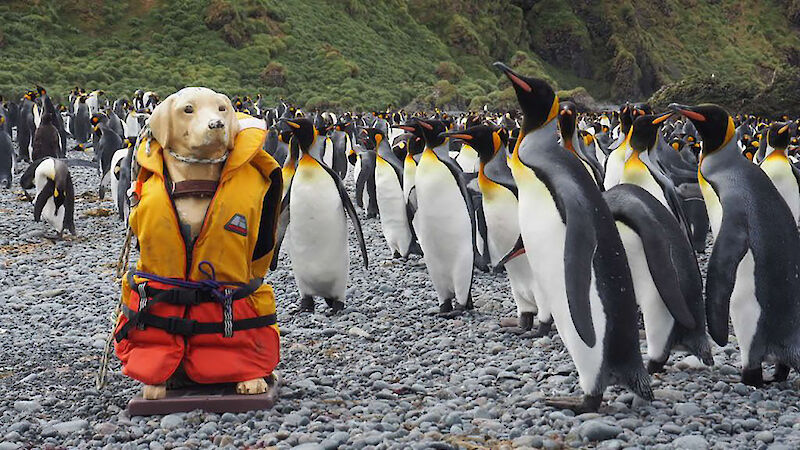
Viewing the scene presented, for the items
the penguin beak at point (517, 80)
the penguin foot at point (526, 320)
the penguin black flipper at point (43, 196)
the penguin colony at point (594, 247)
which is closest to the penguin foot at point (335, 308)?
the penguin colony at point (594, 247)

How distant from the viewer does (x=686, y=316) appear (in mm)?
3234

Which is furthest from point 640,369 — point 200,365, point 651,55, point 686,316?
point 651,55

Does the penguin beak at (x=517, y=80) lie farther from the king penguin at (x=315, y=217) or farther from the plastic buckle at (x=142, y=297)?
the king penguin at (x=315, y=217)

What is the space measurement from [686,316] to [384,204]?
15.9 ft

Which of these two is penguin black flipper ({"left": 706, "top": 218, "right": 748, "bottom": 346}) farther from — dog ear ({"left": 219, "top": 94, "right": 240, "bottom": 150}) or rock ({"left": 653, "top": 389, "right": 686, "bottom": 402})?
dog ear ({"left": 219, "top": 94, "right": 240, "bottom": 150})

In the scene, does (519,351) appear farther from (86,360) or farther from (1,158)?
(1,158)

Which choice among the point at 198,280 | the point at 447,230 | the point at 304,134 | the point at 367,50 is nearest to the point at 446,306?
the point at 447,230

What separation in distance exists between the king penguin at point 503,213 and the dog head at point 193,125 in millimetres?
1874

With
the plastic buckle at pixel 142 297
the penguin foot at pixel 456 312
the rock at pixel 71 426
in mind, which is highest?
the plastic buckle at pixel 142 297

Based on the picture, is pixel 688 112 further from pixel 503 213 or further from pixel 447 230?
pixel 447 230

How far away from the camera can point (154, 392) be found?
3.45 m

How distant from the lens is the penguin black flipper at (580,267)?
3021 mm

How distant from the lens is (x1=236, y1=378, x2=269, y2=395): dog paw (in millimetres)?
3508

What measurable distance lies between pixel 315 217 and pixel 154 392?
2.07 m
